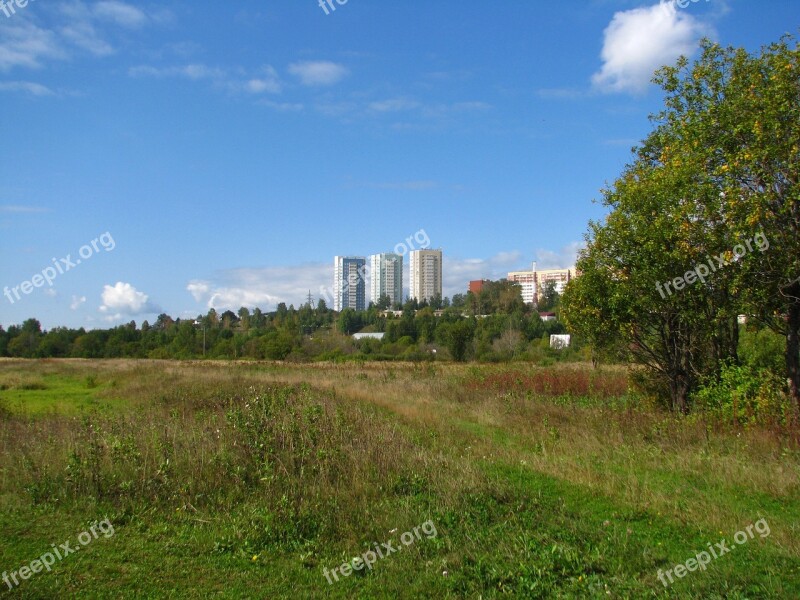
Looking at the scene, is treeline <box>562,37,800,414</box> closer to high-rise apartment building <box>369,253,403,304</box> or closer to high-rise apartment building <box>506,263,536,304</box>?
high-rise apartment building <box>369,253,403,304</box>

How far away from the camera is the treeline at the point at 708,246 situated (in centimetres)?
1038

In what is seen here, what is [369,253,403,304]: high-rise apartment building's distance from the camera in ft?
240

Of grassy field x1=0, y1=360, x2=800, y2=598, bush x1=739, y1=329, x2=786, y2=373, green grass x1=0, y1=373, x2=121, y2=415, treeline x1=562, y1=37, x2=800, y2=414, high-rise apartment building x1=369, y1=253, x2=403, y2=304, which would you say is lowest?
green grass x1=0, y1=373, x2=121, y2=415

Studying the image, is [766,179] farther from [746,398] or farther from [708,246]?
[746,398]

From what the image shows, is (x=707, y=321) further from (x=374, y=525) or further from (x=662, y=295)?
(x=374, y=525)

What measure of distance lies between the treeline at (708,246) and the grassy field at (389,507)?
232 centimetres

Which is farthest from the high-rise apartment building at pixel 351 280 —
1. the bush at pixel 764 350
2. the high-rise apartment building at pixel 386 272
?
the bush at pixel 764 350

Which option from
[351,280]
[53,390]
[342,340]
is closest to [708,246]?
[53,390]

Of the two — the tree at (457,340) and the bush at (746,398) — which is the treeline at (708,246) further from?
the tree at (457,340)

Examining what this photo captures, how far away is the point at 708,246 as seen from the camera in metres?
11.3

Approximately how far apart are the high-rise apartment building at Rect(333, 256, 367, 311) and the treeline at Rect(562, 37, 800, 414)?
40.2m

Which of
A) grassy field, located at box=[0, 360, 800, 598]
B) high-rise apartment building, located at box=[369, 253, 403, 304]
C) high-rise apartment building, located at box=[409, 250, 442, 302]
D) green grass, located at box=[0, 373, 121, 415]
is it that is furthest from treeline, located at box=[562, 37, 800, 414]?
high-rise apartment building, located at box=[409, 250, 442, 302]

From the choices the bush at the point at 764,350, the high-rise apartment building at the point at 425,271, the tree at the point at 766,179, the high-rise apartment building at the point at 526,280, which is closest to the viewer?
the tree at the point at 766,179

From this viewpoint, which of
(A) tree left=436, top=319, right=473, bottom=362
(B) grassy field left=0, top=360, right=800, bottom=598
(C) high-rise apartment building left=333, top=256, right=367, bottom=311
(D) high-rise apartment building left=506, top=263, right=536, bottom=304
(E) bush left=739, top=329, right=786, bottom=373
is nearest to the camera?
(B) grassy field left=0, top=360, right=800, bottom=598
